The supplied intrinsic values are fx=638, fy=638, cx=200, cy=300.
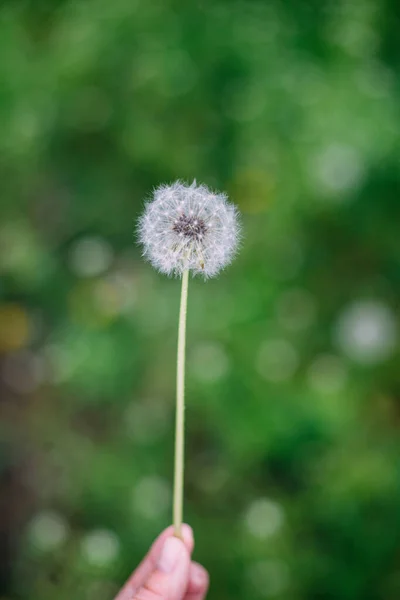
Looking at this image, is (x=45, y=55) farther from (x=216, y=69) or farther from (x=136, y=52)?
(x=216, y=69)

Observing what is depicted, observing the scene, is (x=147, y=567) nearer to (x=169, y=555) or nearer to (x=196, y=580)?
(x=196, y=580)

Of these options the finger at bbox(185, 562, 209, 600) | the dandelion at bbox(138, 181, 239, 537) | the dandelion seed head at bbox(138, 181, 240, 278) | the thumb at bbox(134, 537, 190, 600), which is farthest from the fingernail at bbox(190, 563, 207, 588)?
the dandelion seed head at bbox(138, 181, 240, 278)

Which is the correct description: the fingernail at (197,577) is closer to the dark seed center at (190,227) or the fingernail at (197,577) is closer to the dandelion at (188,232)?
the dandelion at (188,232)

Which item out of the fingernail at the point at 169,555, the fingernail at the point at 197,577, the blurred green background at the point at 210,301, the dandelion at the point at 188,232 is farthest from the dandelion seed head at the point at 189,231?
the blurred green background at the point at 210,301

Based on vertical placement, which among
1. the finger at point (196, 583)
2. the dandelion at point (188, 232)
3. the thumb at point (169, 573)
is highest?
the dandelion at point (188, 232)

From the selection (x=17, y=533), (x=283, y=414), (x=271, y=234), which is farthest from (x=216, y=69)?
(x=17, y=533)

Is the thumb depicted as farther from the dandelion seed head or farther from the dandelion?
the dandelion seed head

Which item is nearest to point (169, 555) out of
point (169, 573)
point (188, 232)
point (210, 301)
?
point (169, 573)
